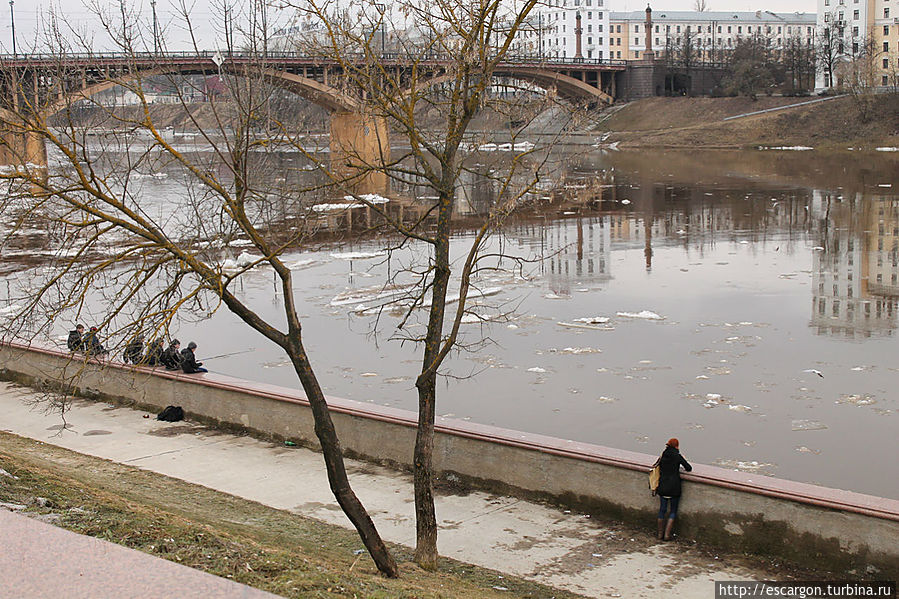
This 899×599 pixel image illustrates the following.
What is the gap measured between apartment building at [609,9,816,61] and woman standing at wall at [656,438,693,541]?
154946mm

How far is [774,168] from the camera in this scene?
59.7 metres

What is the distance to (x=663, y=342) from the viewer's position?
1783 centimetres

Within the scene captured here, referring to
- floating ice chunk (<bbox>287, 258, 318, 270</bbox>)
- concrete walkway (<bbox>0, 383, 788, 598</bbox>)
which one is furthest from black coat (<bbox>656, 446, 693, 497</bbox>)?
floating ice chunk (<bbox>287, 258, 318, 270</bbox>)

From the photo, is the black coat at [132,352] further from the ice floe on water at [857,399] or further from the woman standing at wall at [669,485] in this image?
the ice floe on water at [857,399]

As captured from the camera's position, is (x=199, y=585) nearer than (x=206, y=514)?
Yes

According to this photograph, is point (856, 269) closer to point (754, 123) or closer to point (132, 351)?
point (132, 351)

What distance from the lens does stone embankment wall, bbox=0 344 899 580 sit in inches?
337

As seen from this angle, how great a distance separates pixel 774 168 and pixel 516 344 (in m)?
46.2

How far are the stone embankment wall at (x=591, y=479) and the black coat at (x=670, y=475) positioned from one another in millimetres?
175

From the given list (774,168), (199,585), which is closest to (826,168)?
(774,168)

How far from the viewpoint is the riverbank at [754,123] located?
242 ft

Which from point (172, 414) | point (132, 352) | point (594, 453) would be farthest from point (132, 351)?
point (594, 453)

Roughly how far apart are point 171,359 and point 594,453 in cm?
707

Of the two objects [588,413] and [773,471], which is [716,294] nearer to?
[588,413]
